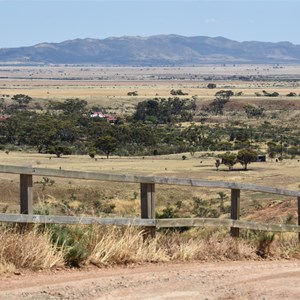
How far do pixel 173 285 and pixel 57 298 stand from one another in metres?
1.45

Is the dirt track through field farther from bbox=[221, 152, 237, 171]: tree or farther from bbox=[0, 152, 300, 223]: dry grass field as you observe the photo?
bbox=[221, 152, 237, 171]: tree

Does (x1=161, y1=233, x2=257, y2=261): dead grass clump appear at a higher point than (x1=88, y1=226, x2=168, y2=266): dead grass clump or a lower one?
lower

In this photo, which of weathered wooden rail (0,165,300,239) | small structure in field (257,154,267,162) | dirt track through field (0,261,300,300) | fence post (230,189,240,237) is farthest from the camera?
small structure in field (257,154,267,162)

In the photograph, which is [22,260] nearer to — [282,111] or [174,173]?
[174,173]

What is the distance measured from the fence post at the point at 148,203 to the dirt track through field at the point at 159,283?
60cm

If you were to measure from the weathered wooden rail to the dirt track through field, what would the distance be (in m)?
0.61

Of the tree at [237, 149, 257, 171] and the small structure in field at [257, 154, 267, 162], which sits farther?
the small structure in field at [257, 154, 267, 162]

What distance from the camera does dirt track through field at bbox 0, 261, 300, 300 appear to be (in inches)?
318

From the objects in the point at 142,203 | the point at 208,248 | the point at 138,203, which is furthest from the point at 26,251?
the point at 138,203

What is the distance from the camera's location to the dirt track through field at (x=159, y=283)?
8.07 meters

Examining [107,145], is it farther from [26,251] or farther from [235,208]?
[26,251]

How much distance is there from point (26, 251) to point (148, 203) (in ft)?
6.59

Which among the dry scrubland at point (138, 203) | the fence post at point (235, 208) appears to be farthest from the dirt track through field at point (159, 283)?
the fence post at point (235, 208)

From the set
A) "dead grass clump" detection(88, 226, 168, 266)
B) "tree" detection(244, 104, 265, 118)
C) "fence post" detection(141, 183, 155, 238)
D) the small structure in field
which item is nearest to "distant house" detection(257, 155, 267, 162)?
the small structure in field
